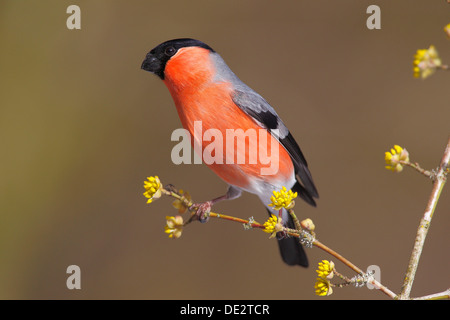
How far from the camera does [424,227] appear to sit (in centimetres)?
95

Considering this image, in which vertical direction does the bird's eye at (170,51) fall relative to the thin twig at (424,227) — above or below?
above

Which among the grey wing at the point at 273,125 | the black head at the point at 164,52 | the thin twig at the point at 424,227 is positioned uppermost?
the black head at the point at 164,52

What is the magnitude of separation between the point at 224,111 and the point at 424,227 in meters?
0.73

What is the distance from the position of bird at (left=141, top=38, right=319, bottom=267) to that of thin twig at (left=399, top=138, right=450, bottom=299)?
595mm

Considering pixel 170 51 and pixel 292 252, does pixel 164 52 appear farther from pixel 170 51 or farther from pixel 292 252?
pixel 292 252

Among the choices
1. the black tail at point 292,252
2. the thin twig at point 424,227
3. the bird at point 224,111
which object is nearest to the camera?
the thin twig at point 424,227

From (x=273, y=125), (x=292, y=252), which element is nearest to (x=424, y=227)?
(x=273, y=125)

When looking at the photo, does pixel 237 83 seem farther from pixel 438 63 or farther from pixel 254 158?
pixel 438 63

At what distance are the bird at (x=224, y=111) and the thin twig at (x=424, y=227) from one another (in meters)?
0.59

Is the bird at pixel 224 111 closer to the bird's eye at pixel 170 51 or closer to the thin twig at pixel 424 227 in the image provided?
the bird's eye at pixel 170 51

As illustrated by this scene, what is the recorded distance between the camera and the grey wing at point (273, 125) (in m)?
1.52

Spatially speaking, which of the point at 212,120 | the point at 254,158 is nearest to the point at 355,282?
the point at 254,158

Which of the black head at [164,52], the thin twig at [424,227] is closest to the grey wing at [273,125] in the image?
the black head at [164,52]

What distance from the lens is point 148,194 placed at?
1.10 m
